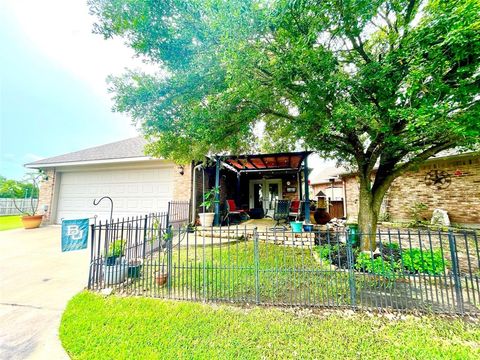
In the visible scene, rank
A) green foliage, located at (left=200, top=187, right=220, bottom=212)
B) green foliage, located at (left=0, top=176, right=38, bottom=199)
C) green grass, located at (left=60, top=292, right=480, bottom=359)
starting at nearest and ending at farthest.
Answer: green grass, located at (left=60, top=292, right=480, bottom=359) < green foliage, located at (left=200, top=187, right=220, bottom=212) < green foliage, located at (left=0, top=176, right=38, bottom=199)

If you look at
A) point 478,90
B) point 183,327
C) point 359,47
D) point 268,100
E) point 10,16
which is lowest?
point 183,327

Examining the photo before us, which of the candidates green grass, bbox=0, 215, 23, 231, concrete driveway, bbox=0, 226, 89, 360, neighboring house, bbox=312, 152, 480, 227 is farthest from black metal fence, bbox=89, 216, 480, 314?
green grass, bbox=0, 215, 23, 231

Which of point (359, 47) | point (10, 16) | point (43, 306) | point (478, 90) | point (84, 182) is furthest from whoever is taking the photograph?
point (10, 16)

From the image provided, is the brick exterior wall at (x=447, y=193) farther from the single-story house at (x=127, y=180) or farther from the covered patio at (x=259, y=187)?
the single-story house at (x=127, y=180)

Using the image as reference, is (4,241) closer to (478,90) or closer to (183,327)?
(183,327)

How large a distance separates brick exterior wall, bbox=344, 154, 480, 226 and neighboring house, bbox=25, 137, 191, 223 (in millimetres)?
9985

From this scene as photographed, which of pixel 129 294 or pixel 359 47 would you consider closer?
pixel 129 294

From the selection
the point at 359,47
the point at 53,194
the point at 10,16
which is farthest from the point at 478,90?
the point at 10,16

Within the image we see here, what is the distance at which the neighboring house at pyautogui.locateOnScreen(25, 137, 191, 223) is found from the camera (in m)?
9.10

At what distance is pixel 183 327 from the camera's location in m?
2.73

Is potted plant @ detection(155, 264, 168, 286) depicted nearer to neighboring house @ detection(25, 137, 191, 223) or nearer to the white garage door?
neighboring house @ detection(25, 137, 191, 223)

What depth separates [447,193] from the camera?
30.1 feet

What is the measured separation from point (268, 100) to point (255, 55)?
1202 millimetres

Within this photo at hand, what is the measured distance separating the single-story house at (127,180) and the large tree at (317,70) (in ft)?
11.0
